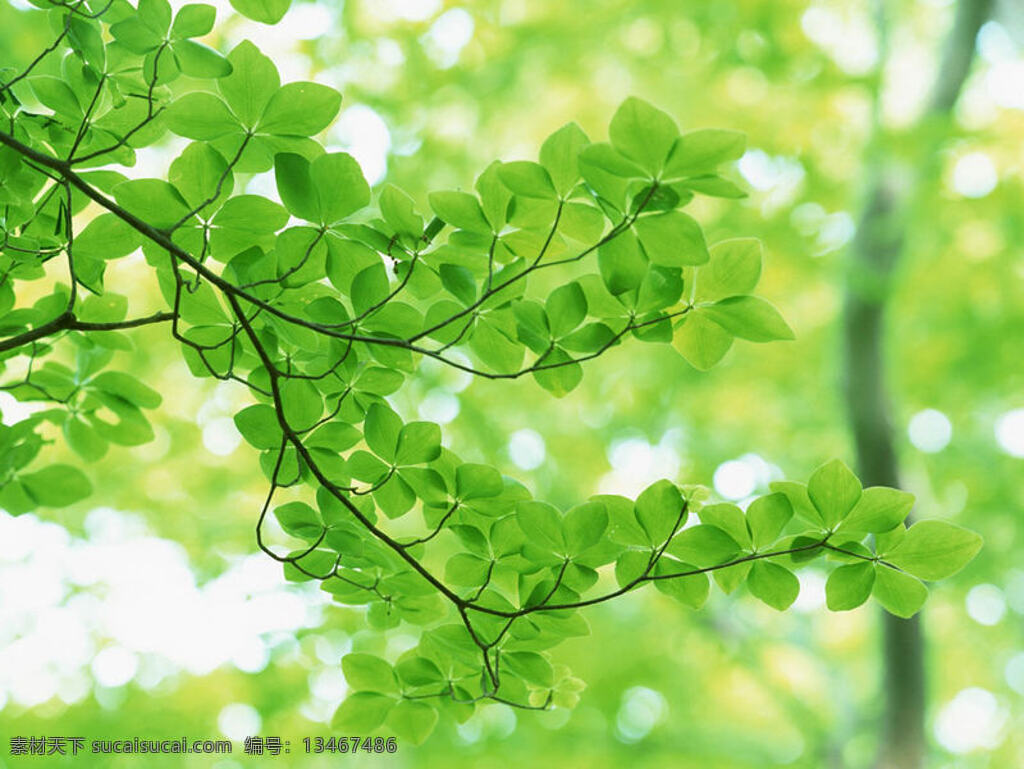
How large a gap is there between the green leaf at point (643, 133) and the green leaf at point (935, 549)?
46 cm

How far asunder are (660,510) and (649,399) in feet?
12.9

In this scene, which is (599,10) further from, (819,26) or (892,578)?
(892,578)

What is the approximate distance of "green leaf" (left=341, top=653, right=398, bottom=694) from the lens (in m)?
1.08

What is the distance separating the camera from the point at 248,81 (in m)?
0.83

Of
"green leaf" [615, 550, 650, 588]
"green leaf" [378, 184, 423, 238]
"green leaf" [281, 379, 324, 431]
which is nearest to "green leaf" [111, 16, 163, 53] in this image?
"green leaf" [378, 184, 423, 238]

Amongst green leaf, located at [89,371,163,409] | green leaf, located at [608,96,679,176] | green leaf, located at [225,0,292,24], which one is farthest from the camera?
green leaf, located at [89,371,163,409]

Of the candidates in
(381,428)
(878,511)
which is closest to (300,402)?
(381,428)

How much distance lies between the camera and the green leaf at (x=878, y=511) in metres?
0.86

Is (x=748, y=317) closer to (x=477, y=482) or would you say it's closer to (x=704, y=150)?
(x=704, y=150)

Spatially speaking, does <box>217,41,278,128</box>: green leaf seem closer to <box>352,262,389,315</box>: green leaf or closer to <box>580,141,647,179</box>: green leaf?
<box>352,262,389,315</box>: green leaf

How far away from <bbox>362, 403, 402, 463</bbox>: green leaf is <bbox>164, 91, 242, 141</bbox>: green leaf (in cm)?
33

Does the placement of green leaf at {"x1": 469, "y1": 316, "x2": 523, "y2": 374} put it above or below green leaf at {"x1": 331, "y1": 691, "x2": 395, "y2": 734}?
above

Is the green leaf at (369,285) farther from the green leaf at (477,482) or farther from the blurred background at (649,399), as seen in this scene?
the blurred background at (649,399)

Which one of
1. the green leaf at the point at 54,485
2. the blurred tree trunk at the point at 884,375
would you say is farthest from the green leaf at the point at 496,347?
the blurred tree trunk at the point at 884,375
